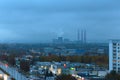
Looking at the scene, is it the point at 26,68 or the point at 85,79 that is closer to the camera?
the point at 85,79

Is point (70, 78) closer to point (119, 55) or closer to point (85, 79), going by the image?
point (85, 79)

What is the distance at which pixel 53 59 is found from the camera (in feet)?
78.6

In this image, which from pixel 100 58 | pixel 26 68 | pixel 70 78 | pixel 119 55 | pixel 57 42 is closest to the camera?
pixel 70 78

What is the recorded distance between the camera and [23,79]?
41.8ft

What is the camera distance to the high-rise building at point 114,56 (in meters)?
16.5

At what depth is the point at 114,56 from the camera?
1675cm

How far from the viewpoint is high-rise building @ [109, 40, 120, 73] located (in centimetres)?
1652

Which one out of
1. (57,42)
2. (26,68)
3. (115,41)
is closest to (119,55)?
(115,41)

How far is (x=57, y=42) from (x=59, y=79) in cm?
5184

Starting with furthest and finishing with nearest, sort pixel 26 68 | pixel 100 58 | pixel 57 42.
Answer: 1. pixel 57 42
2. pixel 100 58
3. pixel 26 68

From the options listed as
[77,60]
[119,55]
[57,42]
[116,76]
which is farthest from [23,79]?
[57,42]

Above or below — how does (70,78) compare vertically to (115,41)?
below

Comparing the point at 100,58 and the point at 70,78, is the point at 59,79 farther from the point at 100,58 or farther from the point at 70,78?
the point at 100,58

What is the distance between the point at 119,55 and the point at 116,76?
4231mm
